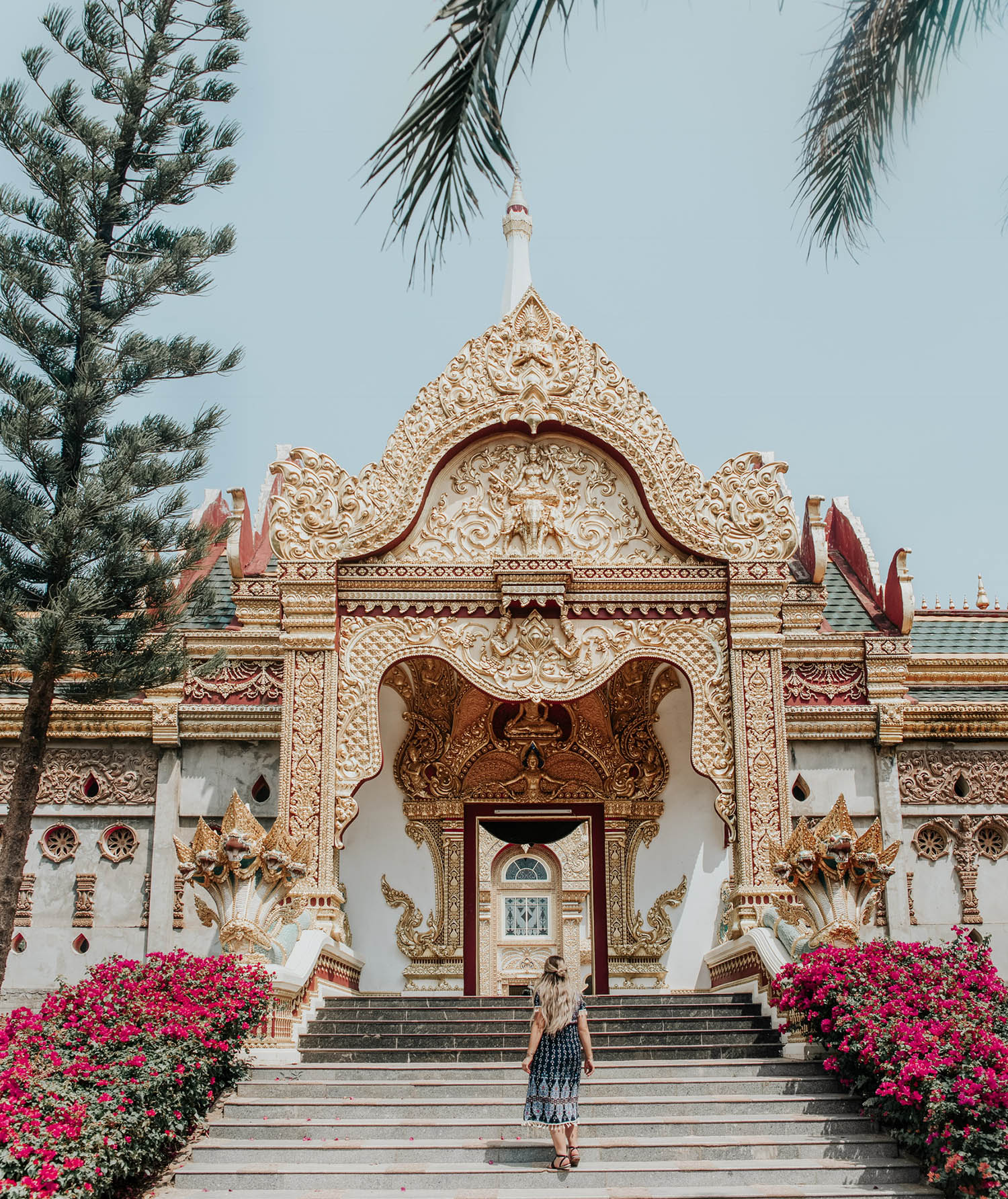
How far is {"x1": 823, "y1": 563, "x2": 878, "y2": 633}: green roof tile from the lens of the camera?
12.7 m

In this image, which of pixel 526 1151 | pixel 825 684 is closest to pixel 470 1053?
pixel 526 1151

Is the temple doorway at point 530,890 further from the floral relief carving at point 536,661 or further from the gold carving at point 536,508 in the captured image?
the gold carving at point 536,508

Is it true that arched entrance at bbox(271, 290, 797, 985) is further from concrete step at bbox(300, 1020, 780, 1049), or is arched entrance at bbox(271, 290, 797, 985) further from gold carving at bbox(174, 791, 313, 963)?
concrete step at bbox(300, 1020, 780, 1049)

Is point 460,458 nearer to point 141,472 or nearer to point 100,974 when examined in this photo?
point 141,472

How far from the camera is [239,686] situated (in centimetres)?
1139

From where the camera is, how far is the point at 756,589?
10.4 m

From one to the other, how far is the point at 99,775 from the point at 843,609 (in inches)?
280

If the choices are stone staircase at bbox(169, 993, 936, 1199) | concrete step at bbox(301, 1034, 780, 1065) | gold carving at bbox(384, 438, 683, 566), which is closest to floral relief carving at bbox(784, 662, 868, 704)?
gold carving at bbox(384, 438, 683, 566)

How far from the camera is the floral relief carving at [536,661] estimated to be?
10.1m

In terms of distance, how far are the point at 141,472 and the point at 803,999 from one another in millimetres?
5053

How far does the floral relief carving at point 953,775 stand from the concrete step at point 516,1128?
503 cm

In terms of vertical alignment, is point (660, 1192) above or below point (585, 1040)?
below

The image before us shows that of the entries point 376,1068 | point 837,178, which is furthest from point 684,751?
point 837,178

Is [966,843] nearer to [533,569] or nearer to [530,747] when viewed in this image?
[530,747]
